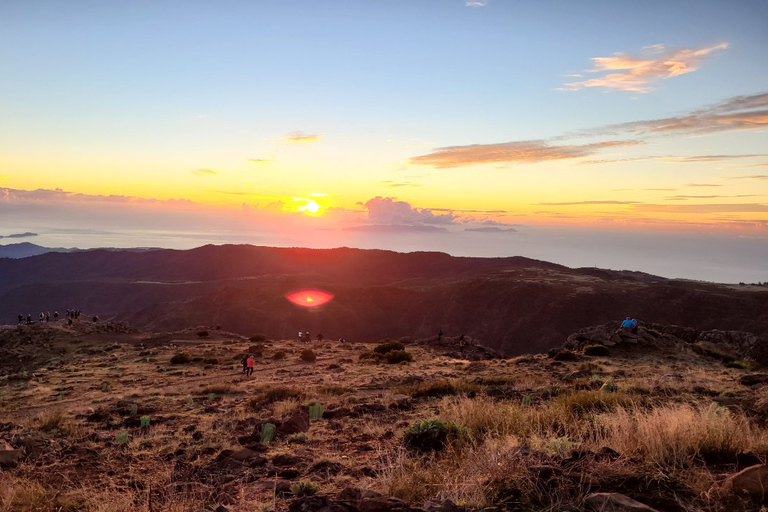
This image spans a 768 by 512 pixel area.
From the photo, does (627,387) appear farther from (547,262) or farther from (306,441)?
(547,262)

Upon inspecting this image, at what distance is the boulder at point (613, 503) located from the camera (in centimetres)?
354

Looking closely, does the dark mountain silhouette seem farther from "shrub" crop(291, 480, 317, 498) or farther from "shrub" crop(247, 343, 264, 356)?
"shrub" crop(291, 480, 317, 498)

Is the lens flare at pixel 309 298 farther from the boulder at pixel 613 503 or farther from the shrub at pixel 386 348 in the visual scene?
the boulder at pixel 613 503

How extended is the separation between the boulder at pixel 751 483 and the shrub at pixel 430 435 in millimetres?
3718

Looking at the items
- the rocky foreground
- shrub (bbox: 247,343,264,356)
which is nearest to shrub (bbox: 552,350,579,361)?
the rocky foreground

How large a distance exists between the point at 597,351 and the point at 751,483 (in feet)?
78.1

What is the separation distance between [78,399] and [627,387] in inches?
814

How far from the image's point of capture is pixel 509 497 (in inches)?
160

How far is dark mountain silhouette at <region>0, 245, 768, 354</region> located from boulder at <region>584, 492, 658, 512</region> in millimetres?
76551

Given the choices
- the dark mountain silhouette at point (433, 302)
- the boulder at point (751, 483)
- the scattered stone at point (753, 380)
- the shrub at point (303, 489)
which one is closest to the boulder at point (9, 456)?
the shrub at point (303, 489)

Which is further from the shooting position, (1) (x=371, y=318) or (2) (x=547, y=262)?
(2) (x=547, y=262)

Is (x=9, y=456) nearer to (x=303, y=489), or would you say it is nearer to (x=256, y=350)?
(x=303, y=489)

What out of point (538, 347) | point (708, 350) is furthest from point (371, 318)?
point (708, 350)

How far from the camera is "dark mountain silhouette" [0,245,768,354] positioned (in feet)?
255
